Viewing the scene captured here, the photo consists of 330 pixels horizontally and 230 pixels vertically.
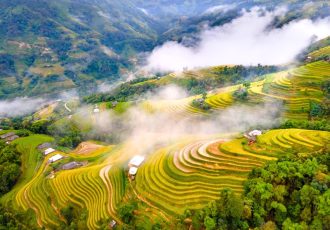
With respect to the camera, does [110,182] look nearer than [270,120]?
Yes

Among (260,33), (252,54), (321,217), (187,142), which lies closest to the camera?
(321,217)

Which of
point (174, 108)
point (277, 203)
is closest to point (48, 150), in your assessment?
point (174, 108)

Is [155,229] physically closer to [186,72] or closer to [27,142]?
[27,142]

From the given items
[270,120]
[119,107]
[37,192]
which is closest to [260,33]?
[119,107]

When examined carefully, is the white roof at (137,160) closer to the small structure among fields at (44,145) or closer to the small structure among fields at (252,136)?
the small structure among fields at (252,136)

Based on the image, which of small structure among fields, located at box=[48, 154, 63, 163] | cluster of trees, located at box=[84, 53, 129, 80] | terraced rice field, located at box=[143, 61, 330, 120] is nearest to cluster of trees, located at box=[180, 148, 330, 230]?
terraced rice field, located at box=[143, 61, 330, 120]

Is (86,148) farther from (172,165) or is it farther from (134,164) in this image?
(172,165)

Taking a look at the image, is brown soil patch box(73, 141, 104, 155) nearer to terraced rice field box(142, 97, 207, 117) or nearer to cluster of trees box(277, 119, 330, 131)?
terraced rice field box(142, 97, 207, 117)
